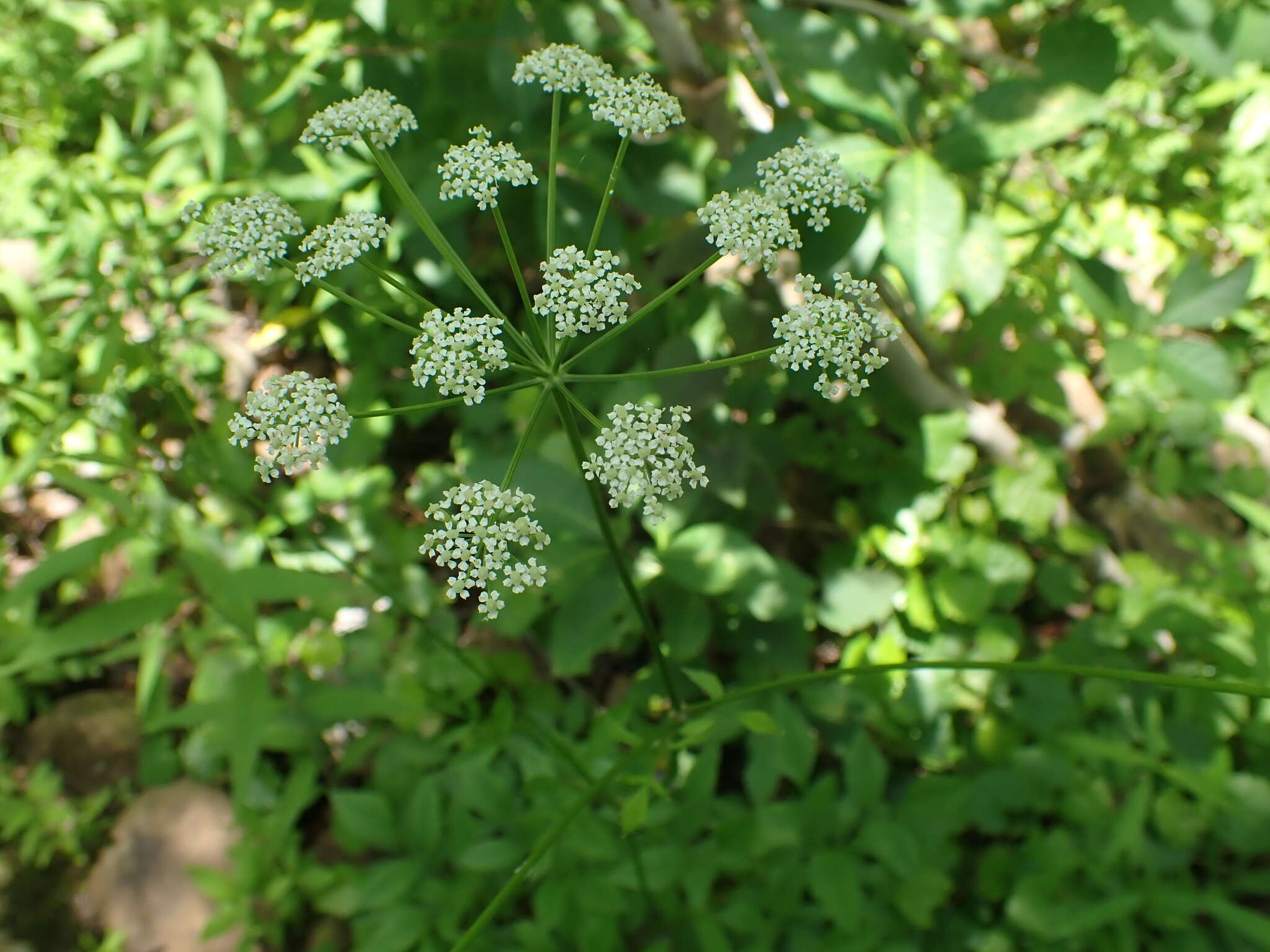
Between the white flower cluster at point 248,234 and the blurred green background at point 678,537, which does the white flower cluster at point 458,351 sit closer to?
the white flower cluster at point 248,234

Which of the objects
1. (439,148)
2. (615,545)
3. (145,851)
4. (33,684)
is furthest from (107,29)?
(615,545)

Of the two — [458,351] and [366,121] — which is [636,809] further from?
[366,121]

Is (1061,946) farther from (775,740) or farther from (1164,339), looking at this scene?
(1164,339)

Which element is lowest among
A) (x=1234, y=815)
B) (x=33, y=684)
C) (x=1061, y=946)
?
(x=33, y=684)

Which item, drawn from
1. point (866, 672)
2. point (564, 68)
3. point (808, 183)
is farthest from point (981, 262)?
point (866, 672)

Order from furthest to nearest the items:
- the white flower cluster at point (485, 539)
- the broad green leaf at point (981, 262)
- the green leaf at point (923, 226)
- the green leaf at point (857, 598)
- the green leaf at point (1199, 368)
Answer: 1. the green leaf at point (857, 598)
2. the green leaf at point (1199, 368)
3. the broad green leaf at point (981, 262)
4. the green leaf at point (923, 226)
5. the white flower cluster at point (485, 539)

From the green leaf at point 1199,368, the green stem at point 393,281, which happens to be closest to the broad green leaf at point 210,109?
the green stem at point 393,281
